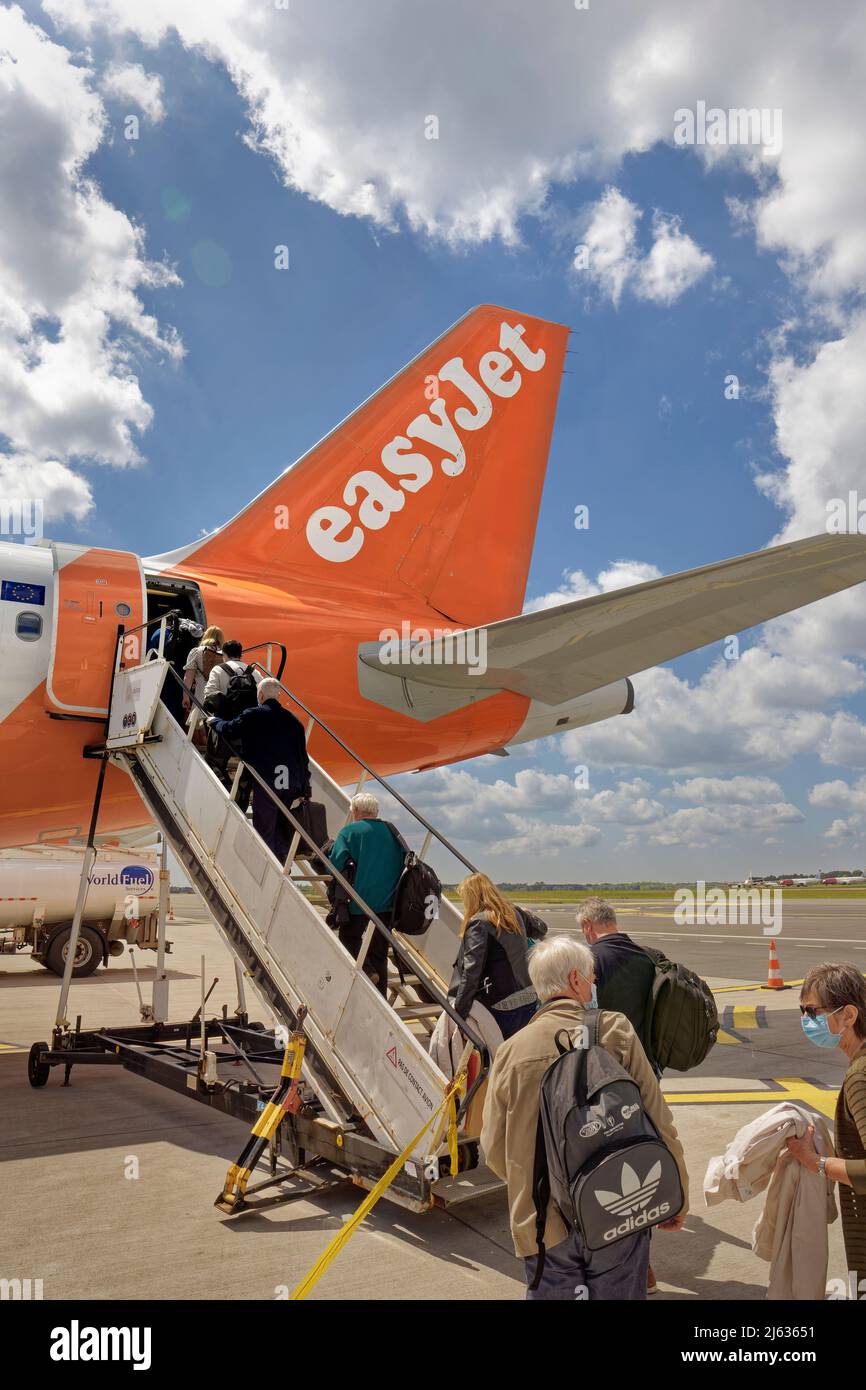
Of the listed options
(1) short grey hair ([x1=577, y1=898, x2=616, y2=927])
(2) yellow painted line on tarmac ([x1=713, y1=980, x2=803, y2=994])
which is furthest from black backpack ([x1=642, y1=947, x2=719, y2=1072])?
(2) yellow painted line on tarmac ([x1=713, y1=980, x2=803, y2=994])

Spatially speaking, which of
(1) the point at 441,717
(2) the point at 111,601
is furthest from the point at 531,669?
(2) the point at 111,601

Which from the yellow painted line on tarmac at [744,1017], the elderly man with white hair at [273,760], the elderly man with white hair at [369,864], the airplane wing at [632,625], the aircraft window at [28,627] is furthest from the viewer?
the yellow painted line on tarmac at [744,1017]

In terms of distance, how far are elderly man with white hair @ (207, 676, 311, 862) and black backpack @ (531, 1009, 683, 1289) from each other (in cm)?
480

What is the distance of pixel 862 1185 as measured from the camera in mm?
3430

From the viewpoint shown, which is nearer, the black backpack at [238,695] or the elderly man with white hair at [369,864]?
the elderly man with white hair at [369,864]

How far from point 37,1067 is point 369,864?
17.1 feet

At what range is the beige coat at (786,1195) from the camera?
12.1ft

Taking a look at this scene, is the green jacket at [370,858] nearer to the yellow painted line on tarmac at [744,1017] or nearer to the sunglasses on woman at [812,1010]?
the sunglasses on woman at [812,1010]

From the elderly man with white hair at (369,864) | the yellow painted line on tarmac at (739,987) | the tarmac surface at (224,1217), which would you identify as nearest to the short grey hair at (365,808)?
the elderly man with white hair at (369,864)

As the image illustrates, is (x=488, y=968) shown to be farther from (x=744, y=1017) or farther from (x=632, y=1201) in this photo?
(x=744, y=1017)

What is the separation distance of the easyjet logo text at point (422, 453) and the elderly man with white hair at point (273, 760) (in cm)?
535

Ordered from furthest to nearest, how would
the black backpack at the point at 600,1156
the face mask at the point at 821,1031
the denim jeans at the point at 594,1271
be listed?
the face mask at the point at 821,1031, the denim jeans at the point at 594,1271, the black backpack at the point at 600,1156

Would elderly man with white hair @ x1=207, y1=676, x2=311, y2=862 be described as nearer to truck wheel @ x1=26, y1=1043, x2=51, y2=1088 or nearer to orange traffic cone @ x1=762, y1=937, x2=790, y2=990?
truck wheel @ x1=26, y1=1043, x2=51, y2=1088

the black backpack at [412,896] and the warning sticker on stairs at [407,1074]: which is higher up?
the black backpack at [412,896]
